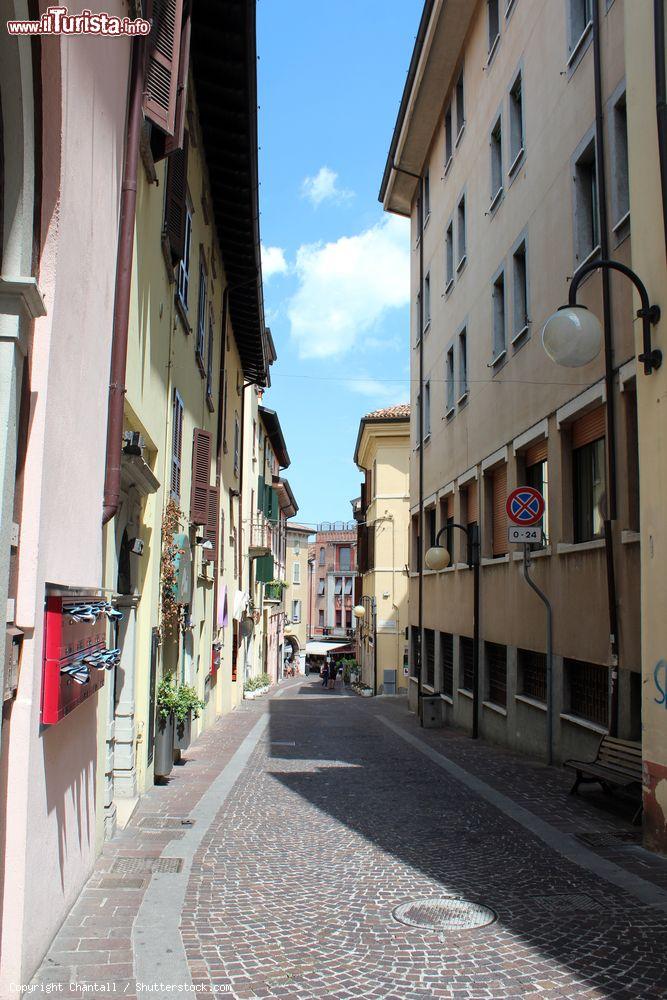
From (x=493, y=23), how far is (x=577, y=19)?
5.70 metres

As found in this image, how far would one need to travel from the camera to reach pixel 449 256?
71.2 ft

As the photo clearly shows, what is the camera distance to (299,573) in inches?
2980

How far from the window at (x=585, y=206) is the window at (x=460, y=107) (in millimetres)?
9124

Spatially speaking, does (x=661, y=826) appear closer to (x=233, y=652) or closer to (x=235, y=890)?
(x=235, y=890)

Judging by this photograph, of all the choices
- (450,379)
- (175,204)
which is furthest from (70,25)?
(450,379)

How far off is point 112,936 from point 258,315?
17431 millimetres

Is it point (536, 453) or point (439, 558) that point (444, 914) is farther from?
point (439, 558)

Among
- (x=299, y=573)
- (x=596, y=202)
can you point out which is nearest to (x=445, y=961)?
(x=596, y=202)

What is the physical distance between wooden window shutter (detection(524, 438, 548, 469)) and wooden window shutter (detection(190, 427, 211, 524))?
204 inches

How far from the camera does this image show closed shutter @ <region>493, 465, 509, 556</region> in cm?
1628

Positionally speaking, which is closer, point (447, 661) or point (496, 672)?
point (496, 672)

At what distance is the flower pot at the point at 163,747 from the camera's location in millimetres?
10070

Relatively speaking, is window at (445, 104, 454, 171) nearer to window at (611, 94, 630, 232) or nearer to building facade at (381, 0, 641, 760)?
building facade at (381, 0, 641, 760)

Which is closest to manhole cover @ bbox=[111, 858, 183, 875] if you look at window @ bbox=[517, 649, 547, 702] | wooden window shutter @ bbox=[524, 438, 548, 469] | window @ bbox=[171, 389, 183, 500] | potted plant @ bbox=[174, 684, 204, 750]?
potted plant @ bbox=[174, 684, 204, 750]
